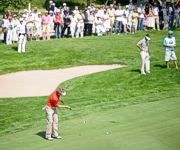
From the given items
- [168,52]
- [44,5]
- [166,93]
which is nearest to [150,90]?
[166,93]

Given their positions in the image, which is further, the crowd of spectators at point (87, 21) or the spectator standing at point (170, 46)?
the crowd of spectators at point (87, 21)

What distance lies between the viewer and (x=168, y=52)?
25.4 meters

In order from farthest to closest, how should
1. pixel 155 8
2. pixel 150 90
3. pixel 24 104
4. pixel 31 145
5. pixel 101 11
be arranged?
pixel 155 8, pixel 101 11, pixel 150 90, pixel 24 104, pixel 31 145

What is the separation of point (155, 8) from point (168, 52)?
12.7 m

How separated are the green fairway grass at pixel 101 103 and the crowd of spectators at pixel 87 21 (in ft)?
4.12

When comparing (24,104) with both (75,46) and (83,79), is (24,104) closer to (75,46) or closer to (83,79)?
(83,79)

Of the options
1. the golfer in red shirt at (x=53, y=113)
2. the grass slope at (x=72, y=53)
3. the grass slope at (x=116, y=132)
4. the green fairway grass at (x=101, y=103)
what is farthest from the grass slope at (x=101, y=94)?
the grass slope at (x=72, y=53)

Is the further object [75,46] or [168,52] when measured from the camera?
[75,46]

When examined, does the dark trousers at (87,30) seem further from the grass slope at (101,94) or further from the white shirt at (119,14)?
the grass slope at (101,94)

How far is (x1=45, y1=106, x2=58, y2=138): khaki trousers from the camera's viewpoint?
49.2ft

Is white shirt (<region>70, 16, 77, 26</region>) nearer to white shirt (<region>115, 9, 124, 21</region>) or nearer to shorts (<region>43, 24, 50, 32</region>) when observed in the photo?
shorts (<region>43, 24, 50, 32</region>)

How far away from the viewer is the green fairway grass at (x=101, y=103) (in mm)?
14859

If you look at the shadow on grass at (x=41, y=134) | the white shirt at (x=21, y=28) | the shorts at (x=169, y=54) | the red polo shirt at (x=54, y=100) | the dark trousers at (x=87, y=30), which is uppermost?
the white shirt at (x=21, y=28)

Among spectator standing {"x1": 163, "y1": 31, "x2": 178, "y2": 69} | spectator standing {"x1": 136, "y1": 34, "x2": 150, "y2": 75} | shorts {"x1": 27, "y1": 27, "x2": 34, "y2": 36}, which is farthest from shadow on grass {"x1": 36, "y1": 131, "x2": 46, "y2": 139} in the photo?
shorts {"x1": 27, "y1": 27, "x2": 34, "y2": 36}
